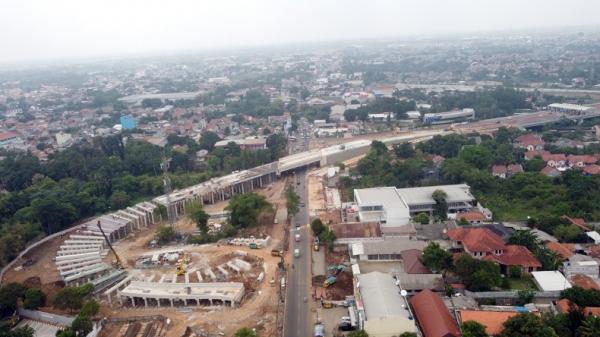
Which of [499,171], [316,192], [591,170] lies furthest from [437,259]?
[591,170]

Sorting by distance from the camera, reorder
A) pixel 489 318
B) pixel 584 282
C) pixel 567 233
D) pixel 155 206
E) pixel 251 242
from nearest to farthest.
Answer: pixel 489 318 → pixel 584 282 → pixel 567 233 → pixel 251 242 → pixel 155 206

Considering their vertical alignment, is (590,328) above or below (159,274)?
above

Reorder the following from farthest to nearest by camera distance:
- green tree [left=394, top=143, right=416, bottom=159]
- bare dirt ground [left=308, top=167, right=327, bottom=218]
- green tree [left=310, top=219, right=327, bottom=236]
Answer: green tree [left=394, top=143, right=416, bottom=159] → bare dirt ground [left=308, top=167, right=327, bottom=218] → green tree [left=310, top=219, right=327, bottom=236]

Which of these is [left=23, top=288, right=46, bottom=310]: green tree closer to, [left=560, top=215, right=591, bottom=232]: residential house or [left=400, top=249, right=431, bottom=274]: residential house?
[left=400, top=249, right=431, bottom=274]: residential house

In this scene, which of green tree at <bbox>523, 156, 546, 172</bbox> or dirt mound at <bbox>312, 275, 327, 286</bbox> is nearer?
dirt mound at <bbox>312, 275, 327, 286</bbox>

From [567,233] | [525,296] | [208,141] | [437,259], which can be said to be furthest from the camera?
[208,141]

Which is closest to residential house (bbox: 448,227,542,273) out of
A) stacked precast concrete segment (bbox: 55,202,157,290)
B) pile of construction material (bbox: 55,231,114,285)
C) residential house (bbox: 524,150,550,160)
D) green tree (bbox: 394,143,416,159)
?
green tree (bbox: 394,143,416,159)

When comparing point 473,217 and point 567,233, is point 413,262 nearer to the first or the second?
point 473,217
